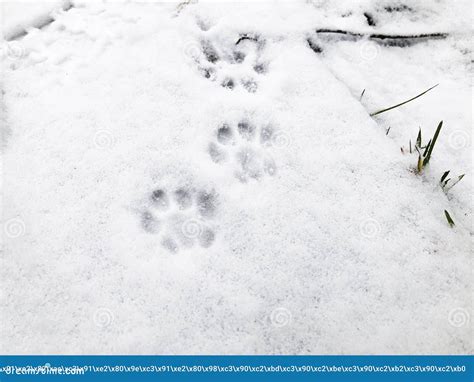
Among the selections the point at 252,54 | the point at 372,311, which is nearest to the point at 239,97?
the point at 252,54

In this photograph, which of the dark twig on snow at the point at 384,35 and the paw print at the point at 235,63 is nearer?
the paw print at the point at 235,63

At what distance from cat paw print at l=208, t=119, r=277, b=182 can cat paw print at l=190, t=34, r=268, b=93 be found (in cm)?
24

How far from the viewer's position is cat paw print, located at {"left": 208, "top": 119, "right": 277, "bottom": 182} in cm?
171

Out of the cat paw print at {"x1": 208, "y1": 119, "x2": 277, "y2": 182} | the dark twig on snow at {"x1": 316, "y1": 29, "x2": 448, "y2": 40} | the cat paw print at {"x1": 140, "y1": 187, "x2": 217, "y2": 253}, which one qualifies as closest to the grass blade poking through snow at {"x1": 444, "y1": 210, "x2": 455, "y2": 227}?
the cat paw print at {"x1": 208, "y1": 119, "x2": 277, "y2": 182}

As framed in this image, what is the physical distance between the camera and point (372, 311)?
1440 millimetres

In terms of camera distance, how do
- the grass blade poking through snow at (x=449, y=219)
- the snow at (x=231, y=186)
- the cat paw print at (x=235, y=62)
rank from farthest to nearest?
the cat paw print at (x=235, y=62) < the grass blade poking through snow at (x=449, y=219) < the snow at (x=231, y=186)

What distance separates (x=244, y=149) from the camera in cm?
175

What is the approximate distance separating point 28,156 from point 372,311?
153cm

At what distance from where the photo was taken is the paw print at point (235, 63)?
1.93m

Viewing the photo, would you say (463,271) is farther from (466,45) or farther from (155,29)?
(155,29)

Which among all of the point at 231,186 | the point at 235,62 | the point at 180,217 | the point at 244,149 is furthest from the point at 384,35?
the point at 180,217

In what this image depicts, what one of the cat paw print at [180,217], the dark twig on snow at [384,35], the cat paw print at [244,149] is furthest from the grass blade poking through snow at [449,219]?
the dark twig on snow at [384,35]

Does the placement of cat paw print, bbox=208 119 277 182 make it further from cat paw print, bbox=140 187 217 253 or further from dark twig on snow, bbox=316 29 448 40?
dark twig on snow, bbox=316 29 448 40

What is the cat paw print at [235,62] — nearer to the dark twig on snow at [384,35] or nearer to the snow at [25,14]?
the dark twig on snow at [384,35]
